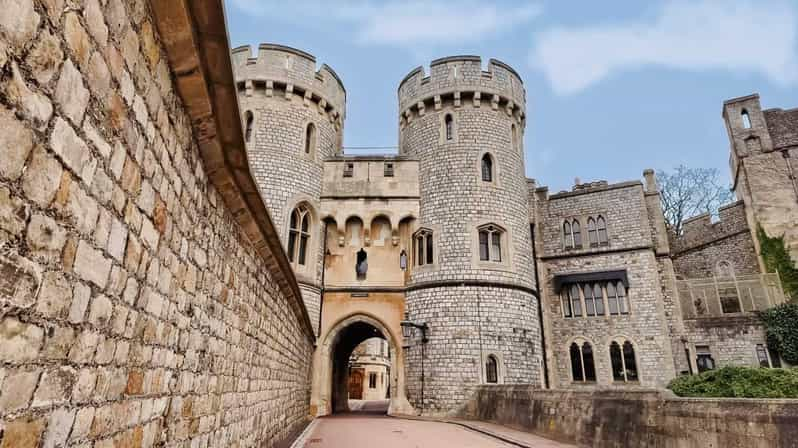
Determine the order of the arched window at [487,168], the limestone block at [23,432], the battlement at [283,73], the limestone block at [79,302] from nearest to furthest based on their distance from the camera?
the limestone block at [23,432] < the limestone block at [79,302] < the battlement at [283,73] < the arched window at [487,168]

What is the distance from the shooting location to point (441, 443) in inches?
320

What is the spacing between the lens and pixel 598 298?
673 inches

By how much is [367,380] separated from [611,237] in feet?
72.1

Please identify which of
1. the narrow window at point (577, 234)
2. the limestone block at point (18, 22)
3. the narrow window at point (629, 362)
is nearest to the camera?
the limestone block at point (18, 22)

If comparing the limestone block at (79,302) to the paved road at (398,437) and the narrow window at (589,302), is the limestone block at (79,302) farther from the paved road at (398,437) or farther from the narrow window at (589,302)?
the narrow window at (589,302)

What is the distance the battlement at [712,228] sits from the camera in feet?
61.2

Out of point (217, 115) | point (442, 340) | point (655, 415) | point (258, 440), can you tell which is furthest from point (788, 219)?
point (217, 115)

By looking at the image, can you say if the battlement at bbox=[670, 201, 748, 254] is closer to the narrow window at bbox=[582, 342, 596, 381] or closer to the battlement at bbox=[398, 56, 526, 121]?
the narrow window at bbox=[582, 342, 596, 381]

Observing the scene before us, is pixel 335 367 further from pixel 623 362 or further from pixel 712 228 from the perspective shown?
pixel 712 228

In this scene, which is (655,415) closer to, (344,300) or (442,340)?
(442,340)

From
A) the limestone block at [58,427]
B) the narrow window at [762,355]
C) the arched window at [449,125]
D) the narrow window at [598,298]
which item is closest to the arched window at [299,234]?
the arched window at [449,125]

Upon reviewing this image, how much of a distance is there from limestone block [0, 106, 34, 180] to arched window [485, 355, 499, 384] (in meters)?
13.9

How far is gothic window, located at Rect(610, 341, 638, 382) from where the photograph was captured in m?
15.9

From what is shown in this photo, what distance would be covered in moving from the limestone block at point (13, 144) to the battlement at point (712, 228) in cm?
2207
